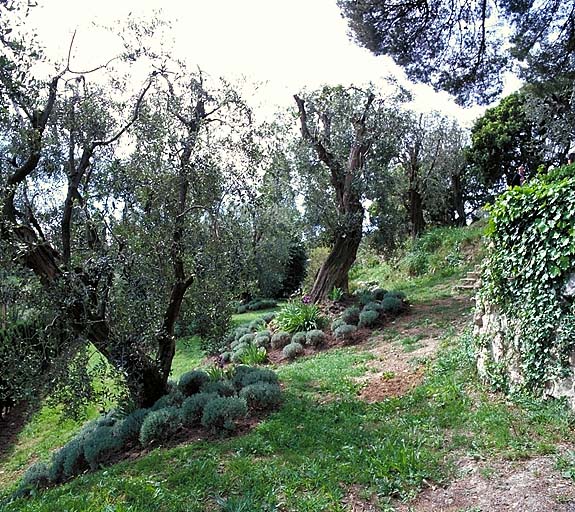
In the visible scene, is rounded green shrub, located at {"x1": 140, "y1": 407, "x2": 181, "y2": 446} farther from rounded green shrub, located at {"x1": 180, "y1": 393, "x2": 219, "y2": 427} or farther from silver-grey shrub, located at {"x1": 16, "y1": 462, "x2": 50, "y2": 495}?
silver-grey shrub, located at {"x1": 16, "y1": 462, "x2": 50, "y2": 495}

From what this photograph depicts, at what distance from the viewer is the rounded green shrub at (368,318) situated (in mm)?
9172

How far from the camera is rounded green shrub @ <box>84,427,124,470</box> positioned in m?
5.10

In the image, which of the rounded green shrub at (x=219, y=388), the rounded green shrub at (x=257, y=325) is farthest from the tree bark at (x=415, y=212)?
the rounded green shrub at (x=219, y=388)

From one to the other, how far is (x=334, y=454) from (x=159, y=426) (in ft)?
7.02

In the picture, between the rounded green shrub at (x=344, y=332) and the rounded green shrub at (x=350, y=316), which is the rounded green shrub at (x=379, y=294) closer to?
the rounded green shrub at (x=350, y=316)

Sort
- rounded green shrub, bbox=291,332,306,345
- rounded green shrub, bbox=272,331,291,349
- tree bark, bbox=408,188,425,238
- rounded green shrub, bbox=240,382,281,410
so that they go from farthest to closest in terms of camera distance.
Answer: tree bark, bbox=408,188,425,238 < rounded green shrub, bbox=272,331,291,349 < rounded green shrub, bbox=291,332,306,345 < rounded green shrub, bbox=240,382,281,410

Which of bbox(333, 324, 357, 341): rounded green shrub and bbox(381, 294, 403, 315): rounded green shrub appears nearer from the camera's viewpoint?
bbox(333, 324, 357, 341): rounded green shrub

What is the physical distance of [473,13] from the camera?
9344 mm

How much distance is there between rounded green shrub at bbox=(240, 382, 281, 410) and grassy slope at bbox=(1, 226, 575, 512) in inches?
6.4

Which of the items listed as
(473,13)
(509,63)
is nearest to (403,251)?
(509,63)

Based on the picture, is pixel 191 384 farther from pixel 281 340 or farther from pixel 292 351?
pixel 281 340

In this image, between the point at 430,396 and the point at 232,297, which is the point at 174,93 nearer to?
the point at 232,297

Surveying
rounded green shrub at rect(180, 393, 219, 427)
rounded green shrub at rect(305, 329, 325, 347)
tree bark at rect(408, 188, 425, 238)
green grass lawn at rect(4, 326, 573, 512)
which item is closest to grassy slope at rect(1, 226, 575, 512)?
green grass lawn at rect(4, 326, 573, 512)

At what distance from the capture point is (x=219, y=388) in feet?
19.4
